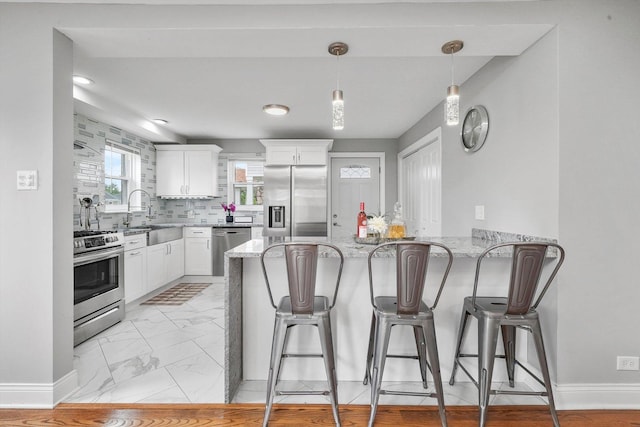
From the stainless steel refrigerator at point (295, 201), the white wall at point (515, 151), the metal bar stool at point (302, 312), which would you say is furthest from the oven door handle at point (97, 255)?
the white wall at point (515, 151)

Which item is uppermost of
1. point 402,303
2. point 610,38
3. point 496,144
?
point 610,38

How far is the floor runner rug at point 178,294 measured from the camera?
13.0ft

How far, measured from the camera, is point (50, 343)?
188 centimetres

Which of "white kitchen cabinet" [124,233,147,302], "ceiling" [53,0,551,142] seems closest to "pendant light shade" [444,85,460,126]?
"ceiling" [53,0,551,142]

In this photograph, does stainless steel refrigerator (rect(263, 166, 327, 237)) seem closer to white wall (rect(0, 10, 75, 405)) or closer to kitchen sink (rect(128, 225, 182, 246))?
kitchen sink (rect(128, 225, 182, 246))

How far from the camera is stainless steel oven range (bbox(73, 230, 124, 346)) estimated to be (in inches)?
106

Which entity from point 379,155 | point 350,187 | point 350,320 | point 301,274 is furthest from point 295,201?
point 301,274

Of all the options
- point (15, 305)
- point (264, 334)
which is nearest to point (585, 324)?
point (264, 334)

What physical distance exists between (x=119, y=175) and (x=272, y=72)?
→ 3044 millimetres

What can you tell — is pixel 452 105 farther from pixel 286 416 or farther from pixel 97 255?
pixel 97 255

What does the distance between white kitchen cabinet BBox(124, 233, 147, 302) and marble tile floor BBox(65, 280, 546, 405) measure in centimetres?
47

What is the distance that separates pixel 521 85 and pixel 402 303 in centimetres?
172

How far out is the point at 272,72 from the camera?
280 centimetres

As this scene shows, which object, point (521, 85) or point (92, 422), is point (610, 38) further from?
point (92, 422)
